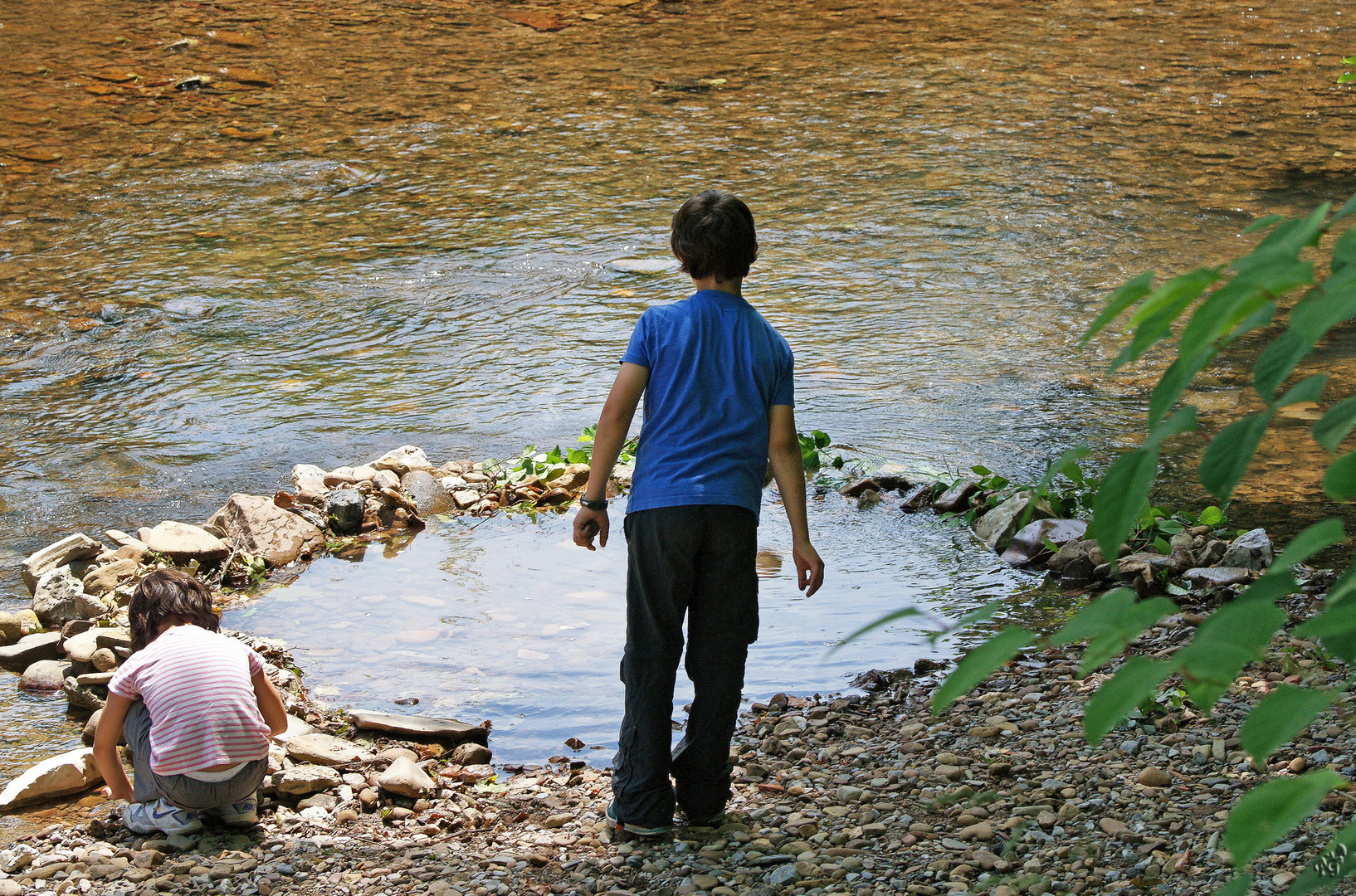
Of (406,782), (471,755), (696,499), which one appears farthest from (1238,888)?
(471,755)

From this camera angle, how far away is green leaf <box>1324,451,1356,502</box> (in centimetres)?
96

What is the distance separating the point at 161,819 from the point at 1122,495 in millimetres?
3153

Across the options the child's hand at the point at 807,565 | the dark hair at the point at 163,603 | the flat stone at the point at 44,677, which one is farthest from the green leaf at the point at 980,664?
the flat stone at the point at 44,677

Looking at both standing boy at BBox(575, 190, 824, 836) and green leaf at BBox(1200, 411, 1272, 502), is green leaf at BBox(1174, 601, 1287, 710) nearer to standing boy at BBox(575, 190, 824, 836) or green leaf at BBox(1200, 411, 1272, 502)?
green leaf at BBox(1200, 411, 1272, 502)

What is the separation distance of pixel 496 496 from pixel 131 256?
542 centimetres

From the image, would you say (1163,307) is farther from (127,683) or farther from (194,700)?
(127,683)

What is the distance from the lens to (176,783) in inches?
130

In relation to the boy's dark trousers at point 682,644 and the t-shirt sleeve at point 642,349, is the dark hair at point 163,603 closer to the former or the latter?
the boy's dark trousers at point 682,644

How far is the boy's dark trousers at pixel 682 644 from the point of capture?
310 centimetres

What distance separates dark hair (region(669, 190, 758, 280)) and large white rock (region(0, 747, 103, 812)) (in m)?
2.42

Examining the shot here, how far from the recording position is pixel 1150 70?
13.9 m

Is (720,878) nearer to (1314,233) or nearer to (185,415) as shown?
(1314,233)

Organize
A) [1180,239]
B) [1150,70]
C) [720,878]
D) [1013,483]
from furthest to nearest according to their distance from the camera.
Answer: [1150,70], [1180,239], [1013,483], [720,878]

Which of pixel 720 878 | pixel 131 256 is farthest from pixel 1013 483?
pixel 131 256
